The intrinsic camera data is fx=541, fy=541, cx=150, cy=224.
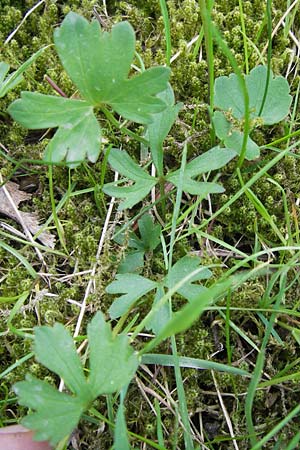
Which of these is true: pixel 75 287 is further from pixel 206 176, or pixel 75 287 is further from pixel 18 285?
pixel 206 176

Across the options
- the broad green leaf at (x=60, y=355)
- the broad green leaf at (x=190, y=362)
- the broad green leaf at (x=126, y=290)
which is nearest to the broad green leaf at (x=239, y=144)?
the broad green leaf at (x=126, y=290)

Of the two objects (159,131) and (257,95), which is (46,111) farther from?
(257,95)

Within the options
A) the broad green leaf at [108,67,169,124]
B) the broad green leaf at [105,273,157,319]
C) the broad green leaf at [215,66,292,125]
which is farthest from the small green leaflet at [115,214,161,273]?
the broad green leaf at [215,66,292,125]

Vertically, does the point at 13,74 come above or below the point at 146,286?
above

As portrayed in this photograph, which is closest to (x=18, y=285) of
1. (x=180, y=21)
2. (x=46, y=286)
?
(x=46, y=286)

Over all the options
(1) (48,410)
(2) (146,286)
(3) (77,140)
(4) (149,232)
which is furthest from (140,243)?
(1) (48,410)

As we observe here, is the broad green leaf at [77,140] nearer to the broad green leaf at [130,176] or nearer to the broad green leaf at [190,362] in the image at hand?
the broad green leaf at [130,176]
